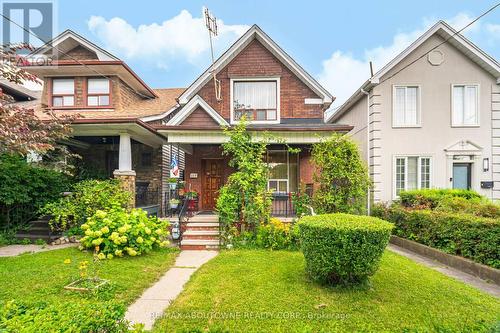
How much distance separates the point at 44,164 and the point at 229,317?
27.0 ft

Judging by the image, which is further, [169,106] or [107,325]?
[169,106]

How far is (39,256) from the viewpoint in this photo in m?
7.00

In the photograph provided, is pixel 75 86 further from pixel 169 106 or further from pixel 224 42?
pixel 224 42

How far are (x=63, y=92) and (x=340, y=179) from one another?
12467 mm

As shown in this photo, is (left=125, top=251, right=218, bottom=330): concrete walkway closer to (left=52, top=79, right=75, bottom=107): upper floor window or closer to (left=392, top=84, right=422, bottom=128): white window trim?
(left=392, top=84, right=422, bottom=128): white window trim

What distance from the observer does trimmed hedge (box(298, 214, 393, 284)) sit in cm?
443

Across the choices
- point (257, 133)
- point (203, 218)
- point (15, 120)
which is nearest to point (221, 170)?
point (203, 218)

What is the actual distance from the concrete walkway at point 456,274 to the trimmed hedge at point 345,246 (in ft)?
8.24

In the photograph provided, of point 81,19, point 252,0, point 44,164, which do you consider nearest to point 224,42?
point 252,0

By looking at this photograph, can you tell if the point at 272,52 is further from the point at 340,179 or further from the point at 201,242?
the point at 201,242

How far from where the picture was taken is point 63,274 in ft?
18.2

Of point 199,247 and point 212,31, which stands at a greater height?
point 212,31

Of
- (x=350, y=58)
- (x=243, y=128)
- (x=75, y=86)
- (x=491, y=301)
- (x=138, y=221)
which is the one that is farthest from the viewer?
(x=350, y=58)

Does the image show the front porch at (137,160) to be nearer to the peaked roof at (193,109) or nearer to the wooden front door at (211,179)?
the peaked roof at (193,109)
